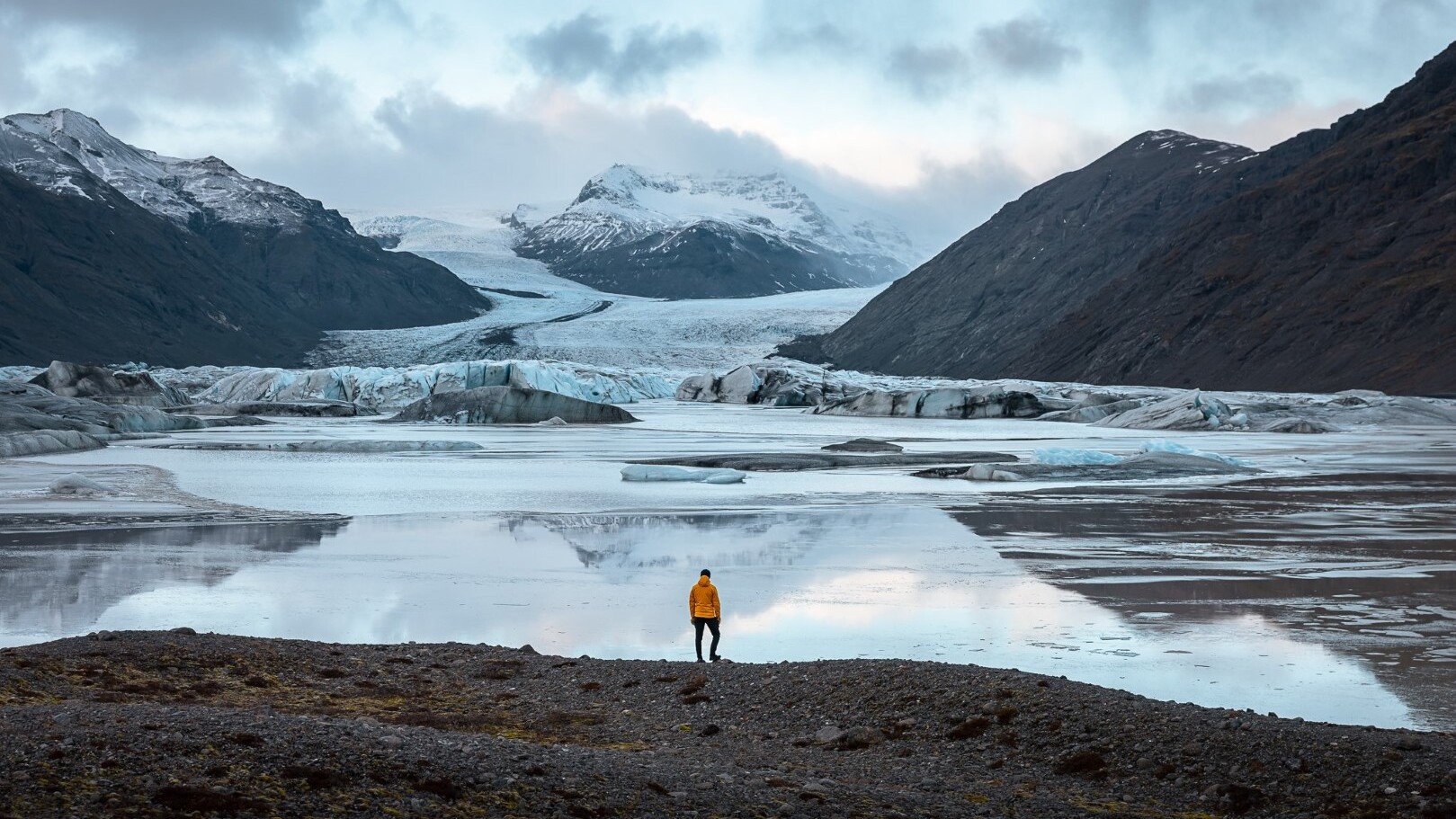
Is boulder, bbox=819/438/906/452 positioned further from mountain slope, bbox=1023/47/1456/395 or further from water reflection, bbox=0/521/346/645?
mountain slope, bbox=1023/47/1456/395

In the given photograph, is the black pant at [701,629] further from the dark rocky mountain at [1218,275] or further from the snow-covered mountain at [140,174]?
the snow-covered mountain at [140,174]

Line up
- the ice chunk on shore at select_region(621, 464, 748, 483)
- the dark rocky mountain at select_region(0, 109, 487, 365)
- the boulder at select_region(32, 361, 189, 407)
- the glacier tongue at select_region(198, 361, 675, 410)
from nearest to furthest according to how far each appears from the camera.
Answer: the ice chunk on shore at select_region(621, 464, 748, 483) < the boulder at select_region(32, 361, 189, 407) < the glacier tongue at select_region(198, 361, 675, 410) < the dark rocky mountain at select_region(0, 109, 487, 365)

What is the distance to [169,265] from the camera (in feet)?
484

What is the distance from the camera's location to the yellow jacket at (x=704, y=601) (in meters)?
9.63

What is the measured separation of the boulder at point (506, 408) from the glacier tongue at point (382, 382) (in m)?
11.3

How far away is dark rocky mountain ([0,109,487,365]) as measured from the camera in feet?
409

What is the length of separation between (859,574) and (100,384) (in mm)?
51645

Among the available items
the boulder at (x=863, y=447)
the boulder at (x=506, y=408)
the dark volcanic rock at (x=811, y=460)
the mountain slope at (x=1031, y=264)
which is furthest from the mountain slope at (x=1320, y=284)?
the dark volcanic rock at (x=811, y=460)

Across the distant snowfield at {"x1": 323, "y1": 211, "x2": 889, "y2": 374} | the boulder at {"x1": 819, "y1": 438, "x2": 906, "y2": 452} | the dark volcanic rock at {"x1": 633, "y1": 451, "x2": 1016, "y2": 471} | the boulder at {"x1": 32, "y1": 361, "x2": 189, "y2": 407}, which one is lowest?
the dark volcanic rock at {"x1": 633, "y1": 451, "x2": 1016, "y2": 471}

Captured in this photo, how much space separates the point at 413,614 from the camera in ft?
37.5

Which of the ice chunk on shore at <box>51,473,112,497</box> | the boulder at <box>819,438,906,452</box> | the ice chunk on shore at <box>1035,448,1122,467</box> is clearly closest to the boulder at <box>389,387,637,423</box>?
the boulder at <box>819,438,906,452</box>

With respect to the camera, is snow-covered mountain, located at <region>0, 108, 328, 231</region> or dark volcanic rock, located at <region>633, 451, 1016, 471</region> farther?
snow-covered mountain, located at <region>0, 108, 328, 231</region>

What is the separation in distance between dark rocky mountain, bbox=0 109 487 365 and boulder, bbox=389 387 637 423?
69217mm

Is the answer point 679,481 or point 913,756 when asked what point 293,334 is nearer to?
point 679,481
